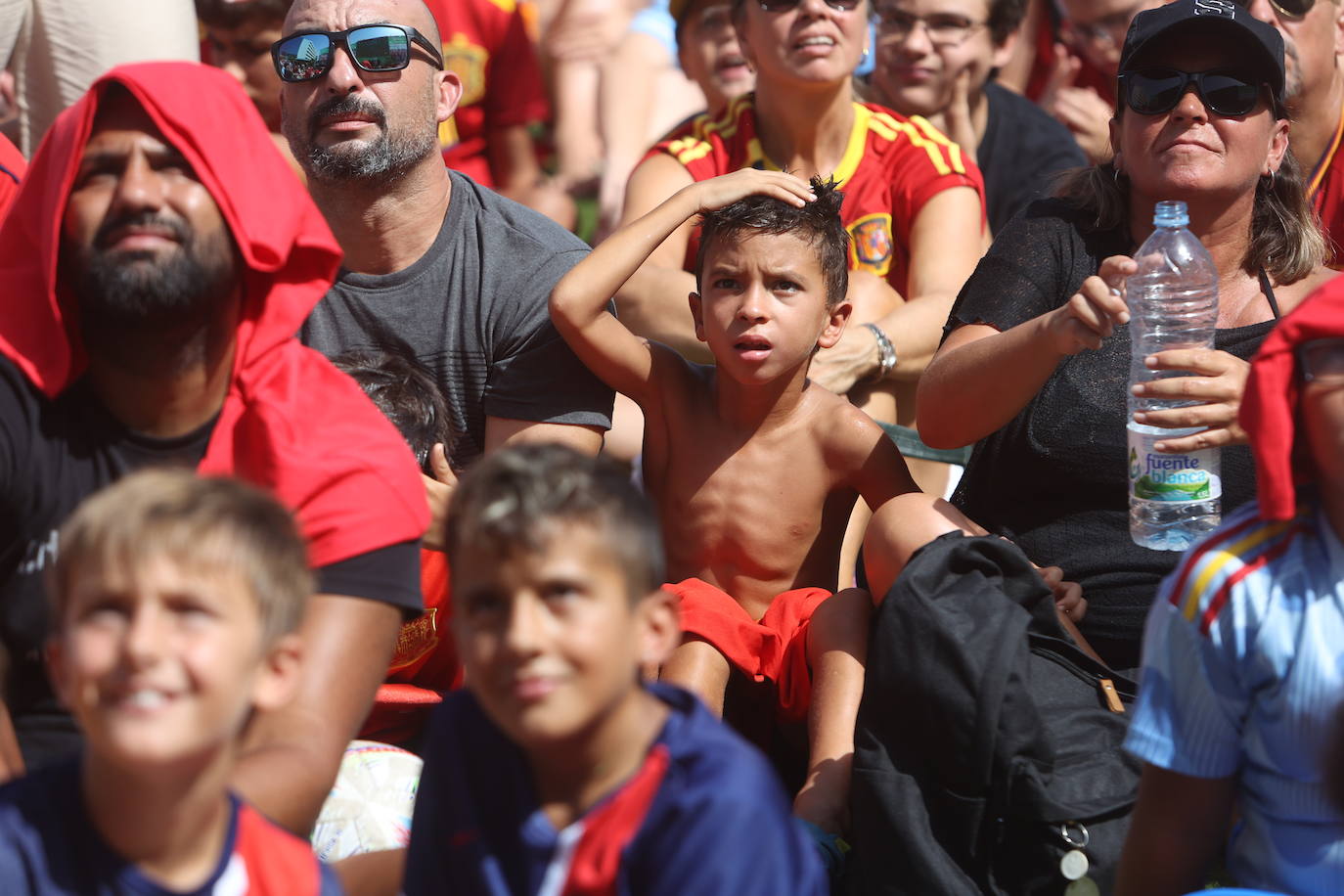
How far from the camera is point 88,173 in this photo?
8.93 ft

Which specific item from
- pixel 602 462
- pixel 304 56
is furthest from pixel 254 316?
pixel 304 56

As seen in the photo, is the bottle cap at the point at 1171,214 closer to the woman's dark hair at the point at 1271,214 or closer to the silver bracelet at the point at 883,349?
the woman's dark hair at the point at 1271,214

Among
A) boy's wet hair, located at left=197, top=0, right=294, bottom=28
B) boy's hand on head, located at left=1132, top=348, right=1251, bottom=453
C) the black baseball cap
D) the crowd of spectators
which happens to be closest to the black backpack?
the crowd of spectators

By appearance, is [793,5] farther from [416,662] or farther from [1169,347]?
[416,662]

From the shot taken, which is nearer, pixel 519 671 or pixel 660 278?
pixel 519 671

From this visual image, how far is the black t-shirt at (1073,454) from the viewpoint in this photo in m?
3.41

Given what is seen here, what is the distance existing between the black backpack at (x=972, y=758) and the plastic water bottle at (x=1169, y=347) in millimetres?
400

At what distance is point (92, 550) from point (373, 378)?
153 cm

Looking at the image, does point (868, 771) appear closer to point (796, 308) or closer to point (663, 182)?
point (796, 308)

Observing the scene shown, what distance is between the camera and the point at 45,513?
2.66 m

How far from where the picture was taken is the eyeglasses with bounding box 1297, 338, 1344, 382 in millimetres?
2271

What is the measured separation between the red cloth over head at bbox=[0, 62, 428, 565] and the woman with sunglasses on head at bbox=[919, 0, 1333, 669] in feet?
4.27

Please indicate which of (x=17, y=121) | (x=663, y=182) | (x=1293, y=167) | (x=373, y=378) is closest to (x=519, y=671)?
(x=373, y=378)

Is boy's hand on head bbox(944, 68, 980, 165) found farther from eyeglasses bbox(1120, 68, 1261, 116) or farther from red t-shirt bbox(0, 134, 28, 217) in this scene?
red t-shirt bbox(0, 134, 28, 217)
